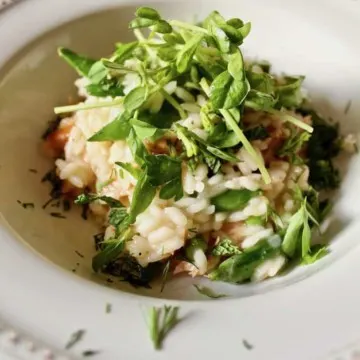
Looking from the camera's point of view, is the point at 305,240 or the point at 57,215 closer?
the point at 305,240

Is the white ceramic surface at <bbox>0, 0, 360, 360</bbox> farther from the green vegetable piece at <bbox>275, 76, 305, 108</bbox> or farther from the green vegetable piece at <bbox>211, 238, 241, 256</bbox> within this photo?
the green vegetable piece at <bbox>275, 76, 305, 108</bbox>

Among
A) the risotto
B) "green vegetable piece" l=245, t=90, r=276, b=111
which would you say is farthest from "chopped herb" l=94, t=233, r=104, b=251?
"green vegetable piece" l=245, t=90, r=276, b=111

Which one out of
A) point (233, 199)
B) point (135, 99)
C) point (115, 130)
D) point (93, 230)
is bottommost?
point (93, 230)

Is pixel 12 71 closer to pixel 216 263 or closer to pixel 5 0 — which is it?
pixel 5 0

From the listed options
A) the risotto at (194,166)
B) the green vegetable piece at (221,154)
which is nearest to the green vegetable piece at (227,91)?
the risotto at (194,166)

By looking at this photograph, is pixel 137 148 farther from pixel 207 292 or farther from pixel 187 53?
pixel 207 292

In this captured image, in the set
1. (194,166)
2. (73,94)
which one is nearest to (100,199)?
(194,166)

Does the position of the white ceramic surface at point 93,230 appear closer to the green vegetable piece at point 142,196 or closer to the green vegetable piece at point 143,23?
the green vegetable piece at point 142,196
